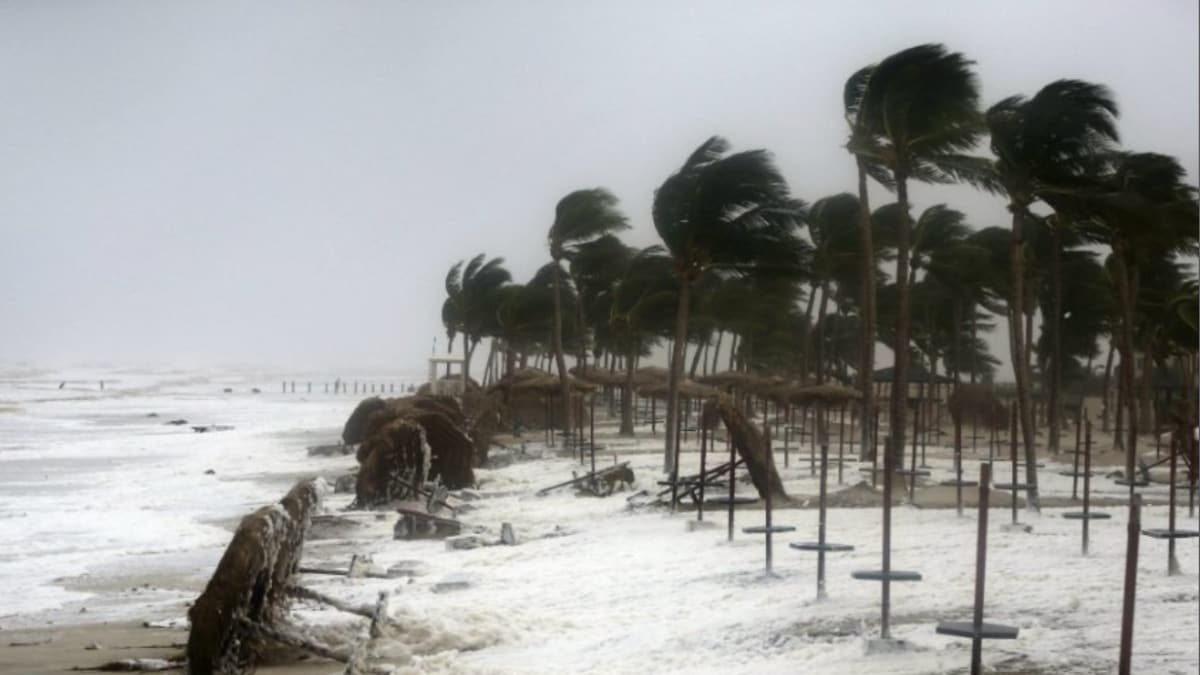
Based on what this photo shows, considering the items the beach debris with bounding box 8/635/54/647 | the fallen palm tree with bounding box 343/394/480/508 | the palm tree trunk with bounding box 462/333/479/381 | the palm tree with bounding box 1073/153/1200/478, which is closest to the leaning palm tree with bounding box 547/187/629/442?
the palm tree trunk with bounding box 462/333/479/381

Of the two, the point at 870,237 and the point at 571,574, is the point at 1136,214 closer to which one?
the point at 870,237

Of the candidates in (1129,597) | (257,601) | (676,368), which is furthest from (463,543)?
(676,368)

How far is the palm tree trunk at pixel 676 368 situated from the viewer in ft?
44.3

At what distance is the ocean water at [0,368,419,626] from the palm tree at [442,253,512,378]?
1.55 ft

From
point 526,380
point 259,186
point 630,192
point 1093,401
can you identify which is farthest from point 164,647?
point 1093,401

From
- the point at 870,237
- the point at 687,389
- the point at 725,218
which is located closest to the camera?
the point at 725,218

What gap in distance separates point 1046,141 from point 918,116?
1.74 meters

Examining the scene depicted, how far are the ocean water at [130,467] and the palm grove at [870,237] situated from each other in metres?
1.34

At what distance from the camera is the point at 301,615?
646 centimetres

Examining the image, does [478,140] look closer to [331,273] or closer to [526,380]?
[331,273]

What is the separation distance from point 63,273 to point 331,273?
135 cm

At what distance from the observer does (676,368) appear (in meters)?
13.9

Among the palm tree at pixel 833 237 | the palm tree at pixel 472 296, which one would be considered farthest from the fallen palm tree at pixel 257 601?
the palm tree at pixel 833 237

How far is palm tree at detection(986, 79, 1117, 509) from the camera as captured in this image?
35.5ft
